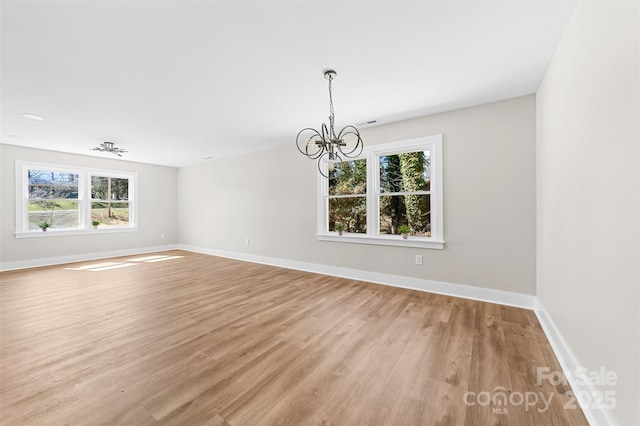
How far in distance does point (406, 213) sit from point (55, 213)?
7.47 metres

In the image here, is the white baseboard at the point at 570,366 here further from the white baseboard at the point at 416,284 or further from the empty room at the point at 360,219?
the white baseboard at the point at 416,284

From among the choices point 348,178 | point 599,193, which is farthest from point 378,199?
point 599,193

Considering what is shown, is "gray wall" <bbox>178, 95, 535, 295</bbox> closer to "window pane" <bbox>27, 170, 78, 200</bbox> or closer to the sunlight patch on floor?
the sunlight patch on floor

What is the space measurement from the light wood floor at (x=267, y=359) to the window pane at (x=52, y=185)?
3041 millimetres

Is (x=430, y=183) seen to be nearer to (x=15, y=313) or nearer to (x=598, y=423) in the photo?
(x=598, y=423)

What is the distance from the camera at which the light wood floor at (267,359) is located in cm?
146

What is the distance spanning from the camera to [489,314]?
2.80 meters

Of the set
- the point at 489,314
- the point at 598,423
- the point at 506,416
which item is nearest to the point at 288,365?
the point at 506,416

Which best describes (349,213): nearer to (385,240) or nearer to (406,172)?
(385,240)

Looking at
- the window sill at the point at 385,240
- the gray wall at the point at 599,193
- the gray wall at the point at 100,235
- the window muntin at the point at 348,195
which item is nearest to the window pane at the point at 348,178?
the window muntin at the point at 348,195

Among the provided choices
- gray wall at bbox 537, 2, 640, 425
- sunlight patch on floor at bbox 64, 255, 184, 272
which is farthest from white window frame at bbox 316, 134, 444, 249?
sunlight patch on floor at bbox 64, 255, 184, 272

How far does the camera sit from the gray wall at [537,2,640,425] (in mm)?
1095

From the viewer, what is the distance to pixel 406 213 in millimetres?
3920

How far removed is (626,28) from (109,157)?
8352 mm
